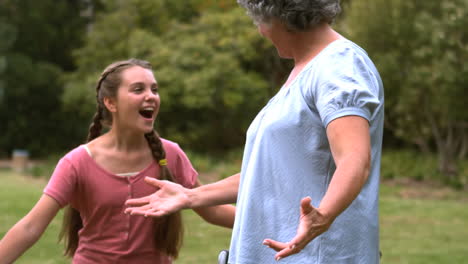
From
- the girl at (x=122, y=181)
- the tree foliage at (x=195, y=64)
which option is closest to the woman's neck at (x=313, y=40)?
the girl at (x=122, y=181)

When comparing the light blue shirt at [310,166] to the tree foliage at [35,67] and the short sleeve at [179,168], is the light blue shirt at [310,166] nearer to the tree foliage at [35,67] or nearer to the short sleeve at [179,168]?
the short sleeve at [179,168]

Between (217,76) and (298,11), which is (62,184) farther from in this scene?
(217,76)

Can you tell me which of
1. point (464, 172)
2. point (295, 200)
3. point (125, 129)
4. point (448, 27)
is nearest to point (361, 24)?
point (448, 27)

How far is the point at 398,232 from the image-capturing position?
420 inches

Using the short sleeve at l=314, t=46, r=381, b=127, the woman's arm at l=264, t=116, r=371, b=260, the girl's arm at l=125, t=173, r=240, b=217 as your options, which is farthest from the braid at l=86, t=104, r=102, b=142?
the woman's arm at l=264, t=116, r=371, b=260

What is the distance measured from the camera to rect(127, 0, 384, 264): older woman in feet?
6.90

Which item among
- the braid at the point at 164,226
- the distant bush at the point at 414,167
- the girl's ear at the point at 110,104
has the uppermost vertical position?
the girl's ear at the point at 110,104

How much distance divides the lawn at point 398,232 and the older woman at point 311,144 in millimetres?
5660

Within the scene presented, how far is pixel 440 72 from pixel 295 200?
46.5 ft

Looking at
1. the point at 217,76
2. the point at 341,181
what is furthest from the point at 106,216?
the point at 217,76

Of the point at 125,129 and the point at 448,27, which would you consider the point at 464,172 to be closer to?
the point at 448,27

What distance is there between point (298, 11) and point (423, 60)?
51.9ft

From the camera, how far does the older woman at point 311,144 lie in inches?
82.8

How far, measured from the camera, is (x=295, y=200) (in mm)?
2287
